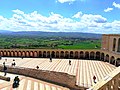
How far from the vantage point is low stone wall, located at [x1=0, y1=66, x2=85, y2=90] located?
20562 millimetres

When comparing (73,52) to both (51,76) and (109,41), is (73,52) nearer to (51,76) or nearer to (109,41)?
(109,41)

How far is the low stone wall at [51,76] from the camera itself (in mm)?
20562

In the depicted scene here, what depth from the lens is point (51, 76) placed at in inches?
882

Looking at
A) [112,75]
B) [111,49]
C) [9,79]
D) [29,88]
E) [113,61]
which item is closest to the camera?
[112,75]

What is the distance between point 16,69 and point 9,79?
3564 mm

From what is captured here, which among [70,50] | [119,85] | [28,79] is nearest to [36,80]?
[28,79]

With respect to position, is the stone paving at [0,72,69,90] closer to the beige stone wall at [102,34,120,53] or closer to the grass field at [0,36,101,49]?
the beige stone wall at [102,34,120,53]

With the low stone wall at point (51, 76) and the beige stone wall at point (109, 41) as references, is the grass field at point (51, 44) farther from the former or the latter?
the low stone wall at point (51, 76)

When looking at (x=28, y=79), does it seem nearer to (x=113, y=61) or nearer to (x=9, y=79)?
(x=9, y=79)

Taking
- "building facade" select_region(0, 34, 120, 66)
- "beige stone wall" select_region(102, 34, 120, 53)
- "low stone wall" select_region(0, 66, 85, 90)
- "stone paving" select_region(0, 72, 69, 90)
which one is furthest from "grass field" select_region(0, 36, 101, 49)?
"stone paving" select_region(0, 72, 69, 90)

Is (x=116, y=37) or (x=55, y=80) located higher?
(x=116, y=37)

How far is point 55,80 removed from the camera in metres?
22.1

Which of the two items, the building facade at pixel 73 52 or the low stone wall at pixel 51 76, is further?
the building facade at pixel 73 52

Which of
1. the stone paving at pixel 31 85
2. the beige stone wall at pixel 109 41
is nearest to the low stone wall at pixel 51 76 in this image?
the stone paving at pixel 31 85
